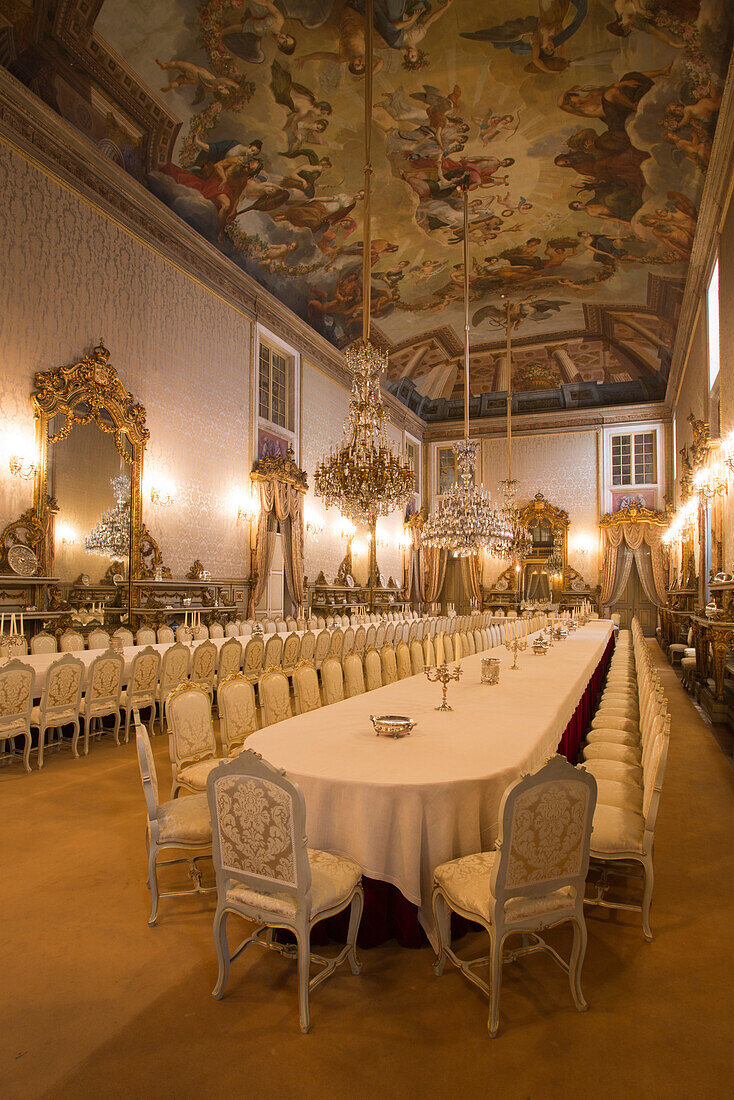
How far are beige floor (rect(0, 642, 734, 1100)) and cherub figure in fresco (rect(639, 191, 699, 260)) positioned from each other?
11.7 metres

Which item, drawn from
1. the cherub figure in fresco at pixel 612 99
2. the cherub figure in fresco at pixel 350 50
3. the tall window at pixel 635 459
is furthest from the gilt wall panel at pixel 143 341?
the tall window at pixel 635 459

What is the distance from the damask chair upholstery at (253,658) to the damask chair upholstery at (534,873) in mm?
5259

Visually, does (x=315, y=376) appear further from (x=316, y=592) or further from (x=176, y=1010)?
(x=176, y=1010)

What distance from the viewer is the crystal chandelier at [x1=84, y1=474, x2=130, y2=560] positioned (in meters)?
9.25

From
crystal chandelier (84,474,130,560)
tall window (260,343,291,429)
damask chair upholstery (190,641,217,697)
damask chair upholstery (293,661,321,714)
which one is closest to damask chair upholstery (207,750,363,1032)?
damask chair upholstery (293,661,321,714)

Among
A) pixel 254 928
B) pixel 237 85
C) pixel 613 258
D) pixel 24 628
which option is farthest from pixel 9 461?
pixel 613 258

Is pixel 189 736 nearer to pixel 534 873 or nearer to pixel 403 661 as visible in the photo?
pixel 534 873

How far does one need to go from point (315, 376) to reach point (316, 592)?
5.40 meters

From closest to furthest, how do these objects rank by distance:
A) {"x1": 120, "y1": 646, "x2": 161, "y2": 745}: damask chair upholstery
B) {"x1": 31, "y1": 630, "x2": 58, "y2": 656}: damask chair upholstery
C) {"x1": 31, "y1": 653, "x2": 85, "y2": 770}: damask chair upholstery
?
{"x1": 31, "y1": 653, "x2": 85, "y2": 770}: damask chair upholstery < {"x1": 120, "y1": 646, "x2": 161, "y2": 745}: damask chair upholstery < {"x1": 31, "y1": 630, "x2": 58, "y2": 656}: damask chair upholstery

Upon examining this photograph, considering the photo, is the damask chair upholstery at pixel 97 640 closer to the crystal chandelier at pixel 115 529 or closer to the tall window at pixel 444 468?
the crystal chandelier at pixel 115 529

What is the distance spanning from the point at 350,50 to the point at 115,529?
25.0ft

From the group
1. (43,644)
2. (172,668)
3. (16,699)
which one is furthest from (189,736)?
(43,644)

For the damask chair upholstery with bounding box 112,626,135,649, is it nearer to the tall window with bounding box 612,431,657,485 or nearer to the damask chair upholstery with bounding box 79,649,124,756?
the damask chair upholstery with bounding box 79,649,124,756

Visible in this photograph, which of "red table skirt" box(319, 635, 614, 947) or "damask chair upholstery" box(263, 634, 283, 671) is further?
"damask chair upholstery" box(263, 634, 283, 671)
